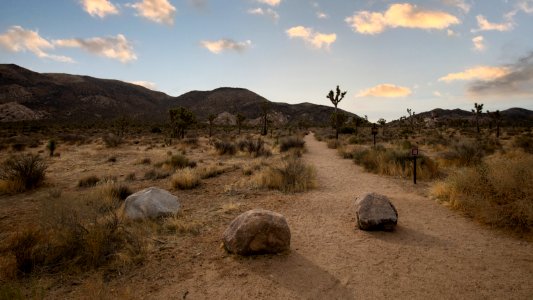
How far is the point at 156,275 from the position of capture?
15.0ft

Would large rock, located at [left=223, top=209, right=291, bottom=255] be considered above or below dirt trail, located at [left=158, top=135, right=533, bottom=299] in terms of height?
above

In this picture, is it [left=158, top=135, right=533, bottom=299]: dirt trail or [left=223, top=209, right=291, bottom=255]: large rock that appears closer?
[left=158, top=135, right=533, bottom=299]: dirt trail

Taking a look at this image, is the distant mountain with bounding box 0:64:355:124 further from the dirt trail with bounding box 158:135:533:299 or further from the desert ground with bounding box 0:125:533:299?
the dirt trail with bounding box 158:135:533:299

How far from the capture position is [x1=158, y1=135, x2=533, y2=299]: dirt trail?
4.02 metres

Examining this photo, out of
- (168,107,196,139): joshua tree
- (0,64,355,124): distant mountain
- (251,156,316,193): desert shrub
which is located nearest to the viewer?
(251,156,316,193): desert shrub

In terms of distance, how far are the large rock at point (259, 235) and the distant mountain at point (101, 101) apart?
55.1 m

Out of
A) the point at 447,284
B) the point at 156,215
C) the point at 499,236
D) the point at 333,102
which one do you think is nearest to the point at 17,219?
the point at 156,215

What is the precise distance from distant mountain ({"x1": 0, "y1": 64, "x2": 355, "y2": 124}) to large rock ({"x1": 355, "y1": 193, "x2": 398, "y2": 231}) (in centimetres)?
5399

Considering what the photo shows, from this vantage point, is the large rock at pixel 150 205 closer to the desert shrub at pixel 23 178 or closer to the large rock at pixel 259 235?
the large rock at pixel 259 235

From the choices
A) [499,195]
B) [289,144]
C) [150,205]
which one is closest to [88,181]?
[150,205]

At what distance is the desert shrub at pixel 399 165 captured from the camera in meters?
11.4

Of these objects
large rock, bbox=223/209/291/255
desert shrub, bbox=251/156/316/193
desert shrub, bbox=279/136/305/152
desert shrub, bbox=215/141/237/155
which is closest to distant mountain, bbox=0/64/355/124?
desert shrub, bbox=279/136/305/152

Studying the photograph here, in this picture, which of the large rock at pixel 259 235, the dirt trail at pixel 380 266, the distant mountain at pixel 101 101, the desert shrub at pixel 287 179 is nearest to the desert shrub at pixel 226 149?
the desert shrub at pixel 287 179

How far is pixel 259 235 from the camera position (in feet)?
16.7
